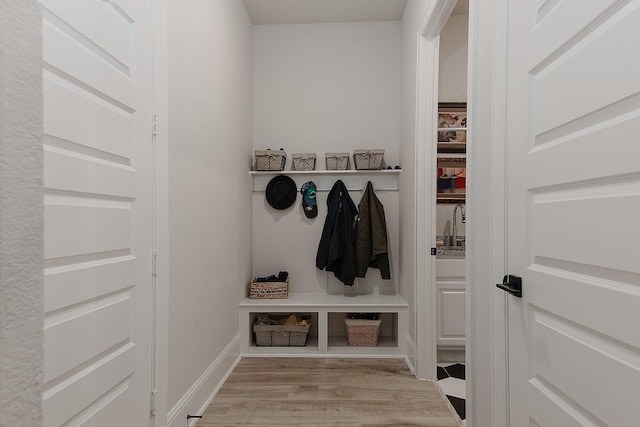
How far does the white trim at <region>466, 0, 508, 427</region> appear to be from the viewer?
1.22 metres

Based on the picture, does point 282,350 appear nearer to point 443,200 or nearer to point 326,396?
point 326,396

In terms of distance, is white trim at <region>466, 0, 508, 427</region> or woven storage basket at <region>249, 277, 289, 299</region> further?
woven storage basket at <region>249, 277, 289, 299</region>

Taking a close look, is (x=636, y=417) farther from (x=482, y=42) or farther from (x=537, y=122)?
(x=482, y=42)

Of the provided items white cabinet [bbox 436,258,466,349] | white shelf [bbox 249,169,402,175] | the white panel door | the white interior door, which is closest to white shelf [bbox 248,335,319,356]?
white cabinet [bbox 436,258,466,349]

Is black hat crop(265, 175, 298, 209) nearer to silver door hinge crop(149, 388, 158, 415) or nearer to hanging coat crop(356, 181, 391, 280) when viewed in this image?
hanging coat crop(356, 181, 391, 280)

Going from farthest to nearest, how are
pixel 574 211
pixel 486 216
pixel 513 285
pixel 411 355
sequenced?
pixel 411 355, pixel 486 216, pixel 513 285, pixel 574 211

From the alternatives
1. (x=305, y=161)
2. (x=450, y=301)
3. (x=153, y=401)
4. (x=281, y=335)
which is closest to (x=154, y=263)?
(x=153, y=401)

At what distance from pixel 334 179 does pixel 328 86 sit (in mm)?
920

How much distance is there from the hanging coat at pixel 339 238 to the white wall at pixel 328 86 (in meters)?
0.42

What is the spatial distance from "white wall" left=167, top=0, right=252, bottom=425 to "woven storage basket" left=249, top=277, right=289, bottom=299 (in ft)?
0.41

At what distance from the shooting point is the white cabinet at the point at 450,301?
264cm

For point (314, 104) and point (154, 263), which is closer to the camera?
point (154, 263)

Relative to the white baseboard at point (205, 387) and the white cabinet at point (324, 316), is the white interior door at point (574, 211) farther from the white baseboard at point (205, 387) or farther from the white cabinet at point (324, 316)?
the white cabinet at point (324, 316)

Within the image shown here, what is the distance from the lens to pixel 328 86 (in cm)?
329
